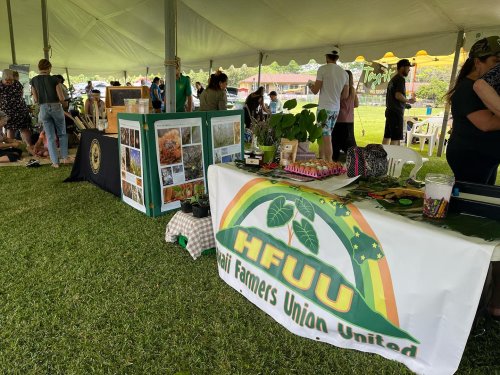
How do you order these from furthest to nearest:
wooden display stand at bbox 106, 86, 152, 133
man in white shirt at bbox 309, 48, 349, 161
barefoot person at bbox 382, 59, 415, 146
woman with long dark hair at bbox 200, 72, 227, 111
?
1. barefoot person at bbox 382, 59, 415, 146
2. woman with long dark hair at bbox 200, 72, 227, 111
3. man in white shirt at bbox 309, 48, 349, 161
4. wooden display stand at bbox 106, 86, 152, 133

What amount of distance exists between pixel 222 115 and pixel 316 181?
1745 mm

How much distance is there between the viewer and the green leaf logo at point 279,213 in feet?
4.88

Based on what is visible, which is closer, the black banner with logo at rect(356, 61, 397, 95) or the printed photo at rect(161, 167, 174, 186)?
the printed photo at rect(161, 167, 174, 186)

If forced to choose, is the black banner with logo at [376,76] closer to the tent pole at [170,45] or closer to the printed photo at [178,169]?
the tent pole at [170,45]

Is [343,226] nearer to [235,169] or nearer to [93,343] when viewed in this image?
[235,169]

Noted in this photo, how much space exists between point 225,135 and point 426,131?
558 cm

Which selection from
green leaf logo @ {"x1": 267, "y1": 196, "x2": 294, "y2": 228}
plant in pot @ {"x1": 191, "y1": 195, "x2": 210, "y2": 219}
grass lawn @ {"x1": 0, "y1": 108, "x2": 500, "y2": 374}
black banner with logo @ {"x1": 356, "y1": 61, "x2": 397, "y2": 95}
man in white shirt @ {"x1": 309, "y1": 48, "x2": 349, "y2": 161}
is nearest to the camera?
grass lawn @ {"x1": 0, "y1": 108, "x2": 500, "y2": 374}

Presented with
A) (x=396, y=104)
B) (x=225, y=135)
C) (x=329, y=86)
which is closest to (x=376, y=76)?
(x=396, y=104)

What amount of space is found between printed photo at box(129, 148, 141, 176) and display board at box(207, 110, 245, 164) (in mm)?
613

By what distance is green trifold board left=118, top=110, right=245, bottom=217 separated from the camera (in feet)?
8.80

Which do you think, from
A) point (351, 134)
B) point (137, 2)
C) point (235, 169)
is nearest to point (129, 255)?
point (235, 169)

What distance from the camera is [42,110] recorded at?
4.30m

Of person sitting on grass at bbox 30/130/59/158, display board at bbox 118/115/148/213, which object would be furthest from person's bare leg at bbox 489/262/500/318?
person sitting on grass at bbox 30/130/59/158

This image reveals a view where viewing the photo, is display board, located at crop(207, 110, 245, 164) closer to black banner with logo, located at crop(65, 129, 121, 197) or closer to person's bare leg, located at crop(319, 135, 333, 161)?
black banner with logo, located at crop(65, 129, 121, 197)
